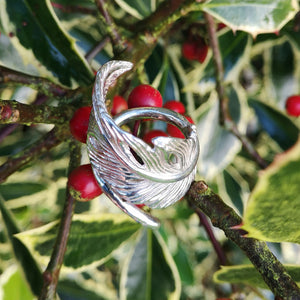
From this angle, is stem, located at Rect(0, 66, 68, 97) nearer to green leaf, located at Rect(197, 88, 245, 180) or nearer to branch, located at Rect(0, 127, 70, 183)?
branch, located at Rect(0, 127, 70, 183)

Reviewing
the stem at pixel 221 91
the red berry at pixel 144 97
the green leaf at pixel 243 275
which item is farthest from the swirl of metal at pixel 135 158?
the stem at pixel 221 91

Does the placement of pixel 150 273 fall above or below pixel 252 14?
below

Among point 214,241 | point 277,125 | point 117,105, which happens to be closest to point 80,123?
point 117,105

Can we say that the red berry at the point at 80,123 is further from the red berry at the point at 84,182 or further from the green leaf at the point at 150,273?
the green leaf at the point at 150,273

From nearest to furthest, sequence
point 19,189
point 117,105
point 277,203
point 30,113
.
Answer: point 277,203, point 30,113, point 117,105, point 19,189

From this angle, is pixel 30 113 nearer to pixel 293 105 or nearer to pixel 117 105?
pixel 117 105

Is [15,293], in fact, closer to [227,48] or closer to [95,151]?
[95,151]
